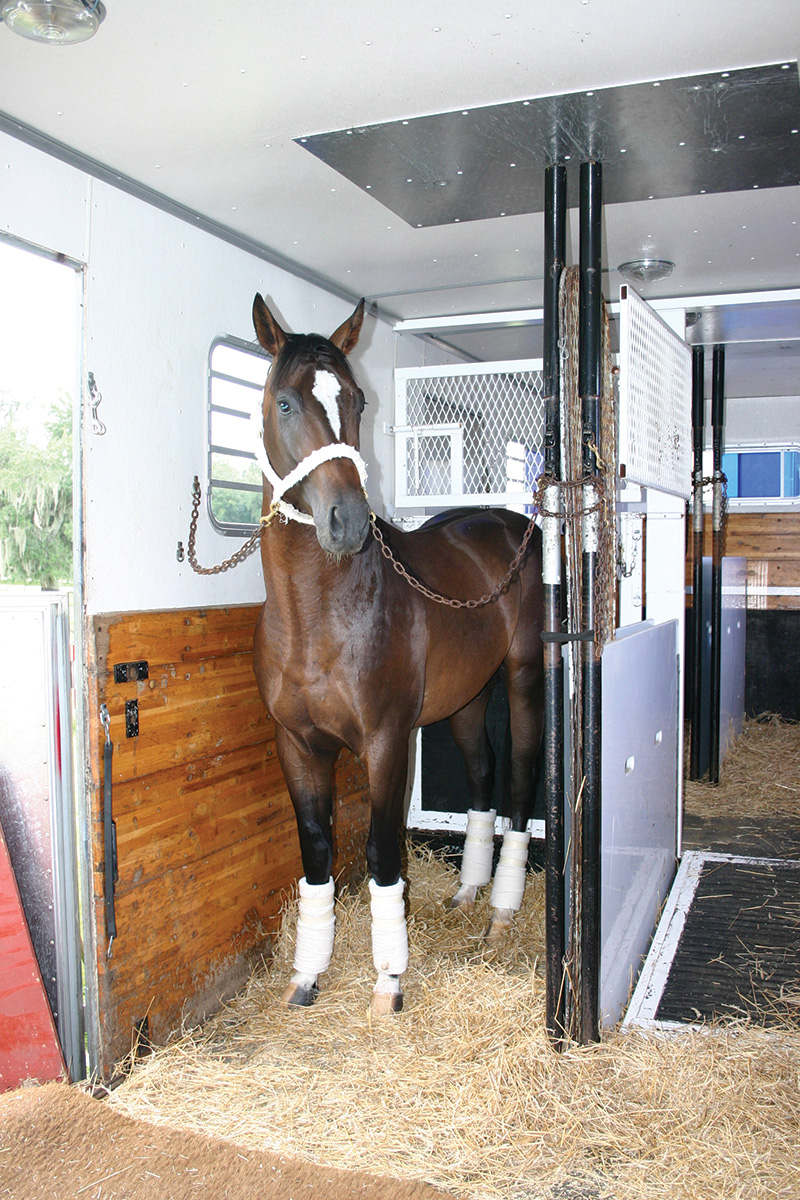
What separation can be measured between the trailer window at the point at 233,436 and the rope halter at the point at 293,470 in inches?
18.6

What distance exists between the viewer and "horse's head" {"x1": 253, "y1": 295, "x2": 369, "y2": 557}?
222 cm

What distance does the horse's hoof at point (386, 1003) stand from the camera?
266cm

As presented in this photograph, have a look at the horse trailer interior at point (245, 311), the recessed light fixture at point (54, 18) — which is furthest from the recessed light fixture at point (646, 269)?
the recessed light fixture at point (54, 18)

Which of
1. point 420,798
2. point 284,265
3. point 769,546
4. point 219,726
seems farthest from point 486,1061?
point 769,546

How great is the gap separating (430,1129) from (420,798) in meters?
2.12

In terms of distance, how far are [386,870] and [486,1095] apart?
66cm

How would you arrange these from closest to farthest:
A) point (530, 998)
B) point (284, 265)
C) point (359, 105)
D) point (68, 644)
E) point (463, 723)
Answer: point (359, 105), point (68, 644), point (530, 998), point (284, 265), point (463, 723)

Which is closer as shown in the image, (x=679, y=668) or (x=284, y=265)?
(x=284, y=265)

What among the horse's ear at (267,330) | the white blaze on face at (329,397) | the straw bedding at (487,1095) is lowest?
the straw bedding at (487,1095)

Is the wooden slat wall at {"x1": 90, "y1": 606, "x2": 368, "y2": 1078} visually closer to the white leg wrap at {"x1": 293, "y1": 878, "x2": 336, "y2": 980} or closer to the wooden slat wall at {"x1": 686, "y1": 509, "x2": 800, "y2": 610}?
the white leg wrap at {"x1": 293, "y1": 878, "x2": 336, "y2": 980}

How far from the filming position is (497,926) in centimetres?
325

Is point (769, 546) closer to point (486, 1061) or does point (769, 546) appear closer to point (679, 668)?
point (679, 668)

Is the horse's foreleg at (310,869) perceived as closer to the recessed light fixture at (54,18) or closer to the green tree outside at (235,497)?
the green tree outside at (235,497)

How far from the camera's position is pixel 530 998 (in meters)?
2.61
